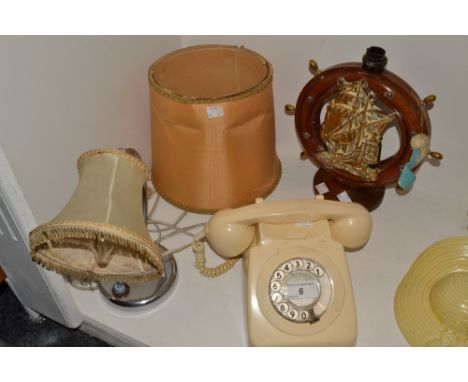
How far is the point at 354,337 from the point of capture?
654mm

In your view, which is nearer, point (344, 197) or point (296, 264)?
point (296, 264)

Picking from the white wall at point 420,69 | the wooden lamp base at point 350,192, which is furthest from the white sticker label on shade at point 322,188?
the white wall at point 420,69

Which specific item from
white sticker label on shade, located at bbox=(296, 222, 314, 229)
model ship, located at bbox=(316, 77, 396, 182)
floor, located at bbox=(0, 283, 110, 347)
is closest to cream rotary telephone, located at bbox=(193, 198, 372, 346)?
white sticker label on shade, located at bbox=(296, 222, 314, 229)

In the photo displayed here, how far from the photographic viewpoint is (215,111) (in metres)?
0.75

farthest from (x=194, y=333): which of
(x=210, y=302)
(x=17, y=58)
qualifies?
(x=17, y=58)

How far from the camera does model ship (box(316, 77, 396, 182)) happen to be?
0.73 meters

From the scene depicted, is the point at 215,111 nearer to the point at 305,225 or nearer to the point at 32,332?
the point at 305,225

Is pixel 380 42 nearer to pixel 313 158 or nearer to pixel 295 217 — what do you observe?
pixel 313 158

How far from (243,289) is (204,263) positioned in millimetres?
92

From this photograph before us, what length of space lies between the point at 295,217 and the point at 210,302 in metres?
0.23

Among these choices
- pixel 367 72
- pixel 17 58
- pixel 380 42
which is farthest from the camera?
pixel 380 42

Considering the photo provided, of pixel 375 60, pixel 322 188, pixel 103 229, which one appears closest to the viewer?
pixel 103 229

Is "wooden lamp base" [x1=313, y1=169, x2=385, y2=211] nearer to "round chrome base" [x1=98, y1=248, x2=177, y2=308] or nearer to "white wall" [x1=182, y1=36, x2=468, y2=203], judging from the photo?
"white wall" [x1=182, y1=36, x2=468, y2=203]

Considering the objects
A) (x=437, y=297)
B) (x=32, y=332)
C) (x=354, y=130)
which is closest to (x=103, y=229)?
(x=354, y=130)
